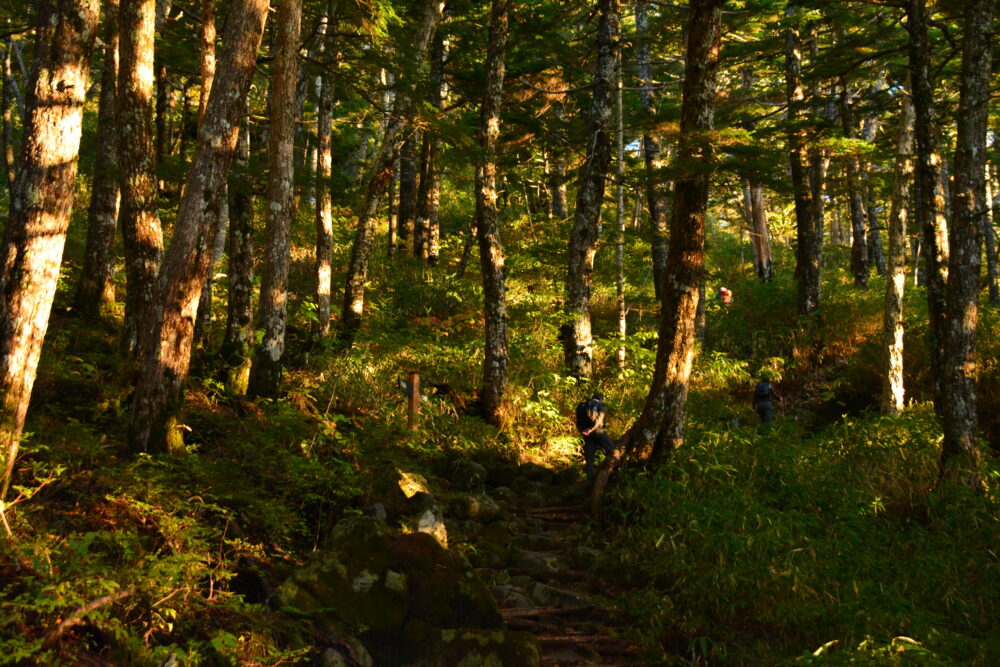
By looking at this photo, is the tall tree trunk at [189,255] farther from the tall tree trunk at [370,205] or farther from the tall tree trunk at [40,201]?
the tall tree trunk at [370,205]

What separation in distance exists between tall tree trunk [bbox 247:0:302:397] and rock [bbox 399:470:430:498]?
269 cm

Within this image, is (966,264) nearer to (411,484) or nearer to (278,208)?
(411,484)

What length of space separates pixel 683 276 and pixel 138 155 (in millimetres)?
7114

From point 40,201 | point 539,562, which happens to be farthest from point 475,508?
point 40,201

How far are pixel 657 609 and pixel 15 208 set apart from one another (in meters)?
6.52

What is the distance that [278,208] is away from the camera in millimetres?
9398

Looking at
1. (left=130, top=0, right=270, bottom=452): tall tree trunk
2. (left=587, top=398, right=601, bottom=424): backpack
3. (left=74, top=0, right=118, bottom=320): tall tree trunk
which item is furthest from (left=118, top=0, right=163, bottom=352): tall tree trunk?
(left=587, top=398, right=601, bottom=424): backpack

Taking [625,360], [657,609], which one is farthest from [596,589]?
[625,360]

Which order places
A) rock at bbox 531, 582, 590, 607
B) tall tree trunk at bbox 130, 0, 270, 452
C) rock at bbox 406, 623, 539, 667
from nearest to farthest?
1. rock at bbox 406, 623, 539, 667
2. tall tree trunk at bbox 130, 0, 270, 452
3. rock at bbox 531, 582, 590, 607

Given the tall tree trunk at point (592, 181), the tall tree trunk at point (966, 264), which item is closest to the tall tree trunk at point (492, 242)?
the tall tree trunk at point (592, 181)

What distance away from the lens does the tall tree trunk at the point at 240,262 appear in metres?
10.0

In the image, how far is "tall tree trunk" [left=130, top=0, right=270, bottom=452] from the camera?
6375mm

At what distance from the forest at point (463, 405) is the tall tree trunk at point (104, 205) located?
0.18 feet

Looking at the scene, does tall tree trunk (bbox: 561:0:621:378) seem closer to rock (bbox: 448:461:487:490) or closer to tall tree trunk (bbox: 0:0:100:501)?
rock (bbox: 448:461:487:490)
